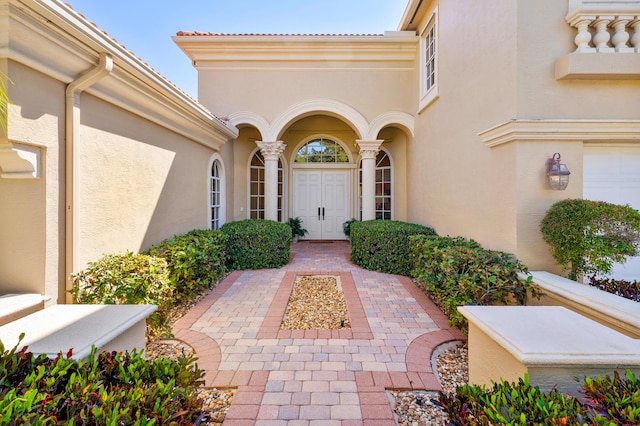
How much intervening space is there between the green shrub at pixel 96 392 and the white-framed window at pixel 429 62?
25.2 feet

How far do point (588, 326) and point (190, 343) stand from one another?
4.33 m

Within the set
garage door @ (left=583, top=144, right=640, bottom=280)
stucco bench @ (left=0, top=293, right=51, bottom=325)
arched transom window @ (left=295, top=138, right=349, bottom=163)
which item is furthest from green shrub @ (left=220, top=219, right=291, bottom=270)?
garage door @ (left=583, top=144, right=640, bottom=280)

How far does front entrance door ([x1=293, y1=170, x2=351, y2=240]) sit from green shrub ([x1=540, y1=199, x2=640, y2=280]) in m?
7.91

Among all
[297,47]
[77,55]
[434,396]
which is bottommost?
[434,396]

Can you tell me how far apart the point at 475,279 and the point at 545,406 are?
2.59 m

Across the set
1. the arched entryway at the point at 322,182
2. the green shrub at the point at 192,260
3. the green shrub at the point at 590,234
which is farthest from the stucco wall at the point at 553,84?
the arched entryway at the point at 322,182

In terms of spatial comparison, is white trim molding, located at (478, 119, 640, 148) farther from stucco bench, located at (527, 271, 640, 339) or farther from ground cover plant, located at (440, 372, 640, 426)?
ground cover plant, located at (440, 372, 640, 426)

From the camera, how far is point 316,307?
524cm

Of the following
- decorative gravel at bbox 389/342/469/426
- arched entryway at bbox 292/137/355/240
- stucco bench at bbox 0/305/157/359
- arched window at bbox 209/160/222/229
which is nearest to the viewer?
stucco bench at bbox 0/305/157/359

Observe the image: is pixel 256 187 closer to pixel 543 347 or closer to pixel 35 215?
pixel 35 215

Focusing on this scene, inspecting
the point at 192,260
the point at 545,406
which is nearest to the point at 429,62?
the point at 192,260

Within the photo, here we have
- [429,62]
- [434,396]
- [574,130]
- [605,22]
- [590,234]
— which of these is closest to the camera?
[434,396]

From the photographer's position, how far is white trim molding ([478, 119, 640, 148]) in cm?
424

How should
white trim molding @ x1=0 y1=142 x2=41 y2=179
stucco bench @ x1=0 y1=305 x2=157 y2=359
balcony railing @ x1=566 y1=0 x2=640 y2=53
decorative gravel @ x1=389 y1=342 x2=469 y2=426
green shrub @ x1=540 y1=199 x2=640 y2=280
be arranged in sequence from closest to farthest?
stucco bench @ x1=0 y1=305 x2=157 y2=359
decorative gravel @ x1=389 y1=342 x2=469 y2=426
white trim molding @ x1=0 y1=142 x2=41 y2=179
green shrub @ x1=540 y1=199 x2=640 y2=280
balcony railing @ x1=566 y1=0 x2=640 y2=53
